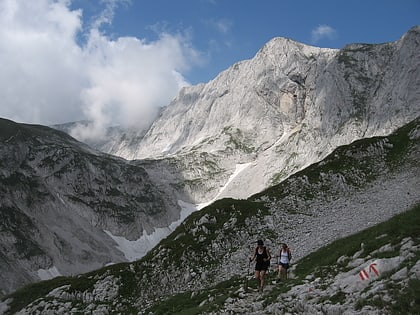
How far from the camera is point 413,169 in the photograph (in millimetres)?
48875

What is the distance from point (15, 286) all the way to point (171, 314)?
106560 millimetres

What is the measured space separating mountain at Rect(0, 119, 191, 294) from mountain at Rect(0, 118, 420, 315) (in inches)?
3452

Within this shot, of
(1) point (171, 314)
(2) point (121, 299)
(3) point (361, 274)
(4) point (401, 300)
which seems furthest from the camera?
(2) point (121, 299)

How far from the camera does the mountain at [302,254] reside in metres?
15.8

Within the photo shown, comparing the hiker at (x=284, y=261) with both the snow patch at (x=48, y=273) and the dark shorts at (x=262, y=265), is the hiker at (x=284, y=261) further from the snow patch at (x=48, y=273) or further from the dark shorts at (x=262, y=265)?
the snow patch at (x=48, y=273)

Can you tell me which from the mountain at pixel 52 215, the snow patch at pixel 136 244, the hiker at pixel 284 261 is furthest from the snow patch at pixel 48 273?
the hiker at pixel 284 261

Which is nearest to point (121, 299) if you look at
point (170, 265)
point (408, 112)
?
point (170, 265)

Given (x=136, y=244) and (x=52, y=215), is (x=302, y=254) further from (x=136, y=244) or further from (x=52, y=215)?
(x=136, y=244)

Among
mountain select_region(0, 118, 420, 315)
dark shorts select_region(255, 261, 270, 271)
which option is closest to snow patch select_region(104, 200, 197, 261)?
mountain select_region(0, 118, 420, 315)

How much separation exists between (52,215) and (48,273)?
30089mm

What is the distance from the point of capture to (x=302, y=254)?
33.5m

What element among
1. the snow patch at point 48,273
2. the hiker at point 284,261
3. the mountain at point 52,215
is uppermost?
the mountain at point 52,215

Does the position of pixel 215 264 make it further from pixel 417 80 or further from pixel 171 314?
pixel 417 80

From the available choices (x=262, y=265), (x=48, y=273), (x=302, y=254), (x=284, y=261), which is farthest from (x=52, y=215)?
(x=262, y=265)
